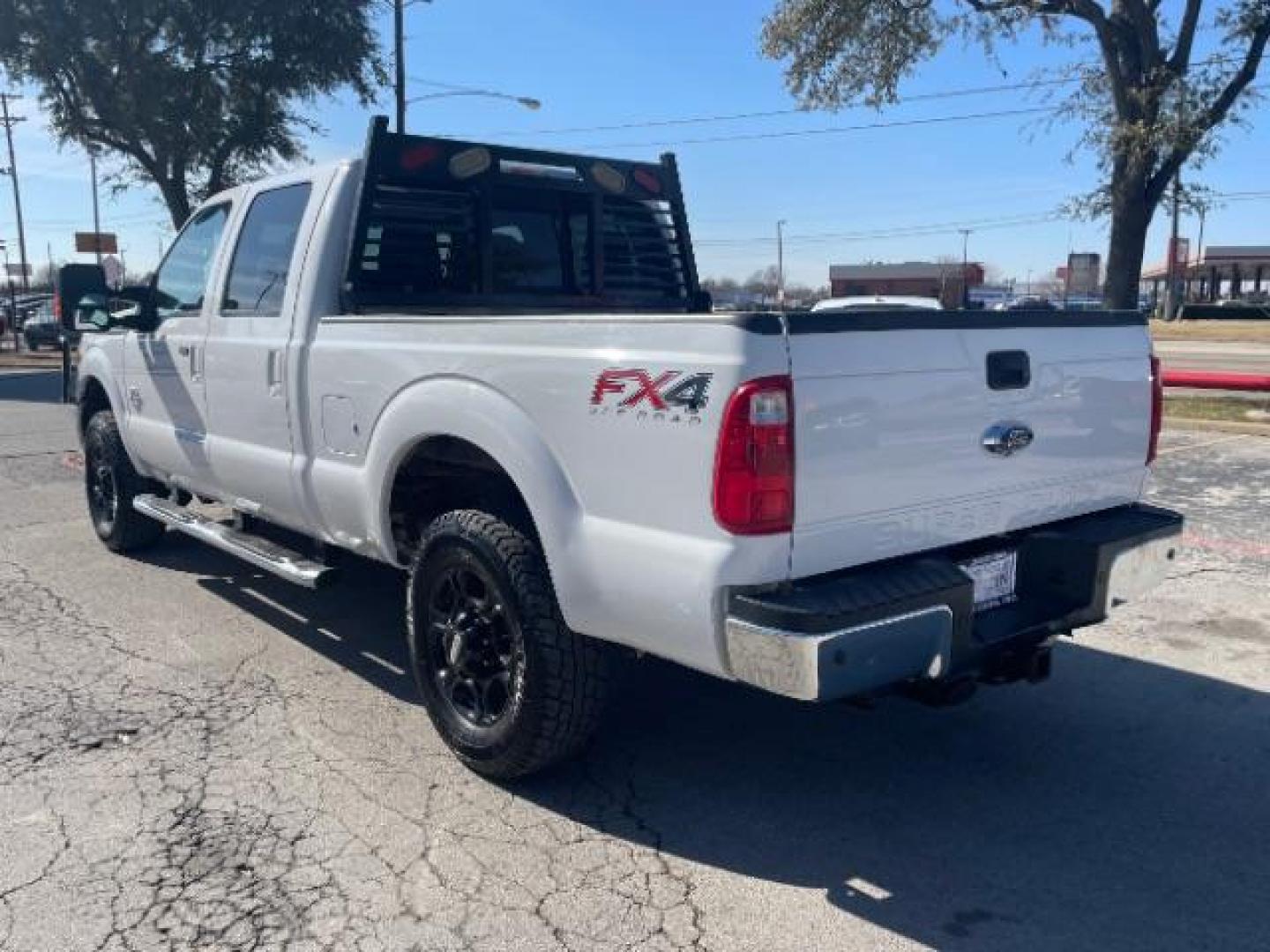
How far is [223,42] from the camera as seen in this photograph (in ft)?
81.0

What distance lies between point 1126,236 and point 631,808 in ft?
44.8

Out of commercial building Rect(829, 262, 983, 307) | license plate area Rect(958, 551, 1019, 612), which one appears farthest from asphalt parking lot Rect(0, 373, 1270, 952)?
commercial building Rect(829, 262, 983, 307)

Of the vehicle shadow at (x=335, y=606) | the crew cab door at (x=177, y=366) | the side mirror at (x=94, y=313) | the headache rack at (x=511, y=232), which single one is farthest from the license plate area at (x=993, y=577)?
the side mirror at (x=94, y=313)

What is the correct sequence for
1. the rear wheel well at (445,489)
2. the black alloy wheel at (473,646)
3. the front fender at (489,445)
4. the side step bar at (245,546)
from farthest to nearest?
1. the side step bar at (245,546)
2. the rear wheel well at (445,489)
3. the black alloy wheel at (473,646)
4. the front fender at (489,445)

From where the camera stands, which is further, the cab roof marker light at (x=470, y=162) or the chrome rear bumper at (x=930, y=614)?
the cab roof marker light at (x=470, y=162)

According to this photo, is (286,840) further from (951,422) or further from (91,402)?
(91,402)

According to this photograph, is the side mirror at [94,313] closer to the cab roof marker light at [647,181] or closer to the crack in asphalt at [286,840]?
the crack in asphalt at [286,840]

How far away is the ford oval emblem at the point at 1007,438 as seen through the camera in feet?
10.9

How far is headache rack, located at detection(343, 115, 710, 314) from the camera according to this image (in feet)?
15.4

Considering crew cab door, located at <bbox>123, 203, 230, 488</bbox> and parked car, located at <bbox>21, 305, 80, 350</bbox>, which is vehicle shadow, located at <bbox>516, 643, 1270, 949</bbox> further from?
parked car, located at <bbox>21, 305, 80, 350</bbox>

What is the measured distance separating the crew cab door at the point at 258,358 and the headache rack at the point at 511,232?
359 millimetres

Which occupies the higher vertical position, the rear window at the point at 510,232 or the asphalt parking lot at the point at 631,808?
the rear window at the point at 510,232

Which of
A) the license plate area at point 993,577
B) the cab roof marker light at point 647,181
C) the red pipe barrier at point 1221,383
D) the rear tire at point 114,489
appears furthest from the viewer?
the red pipe barrier at point 1221,383

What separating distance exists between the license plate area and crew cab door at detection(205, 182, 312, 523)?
275 cm
